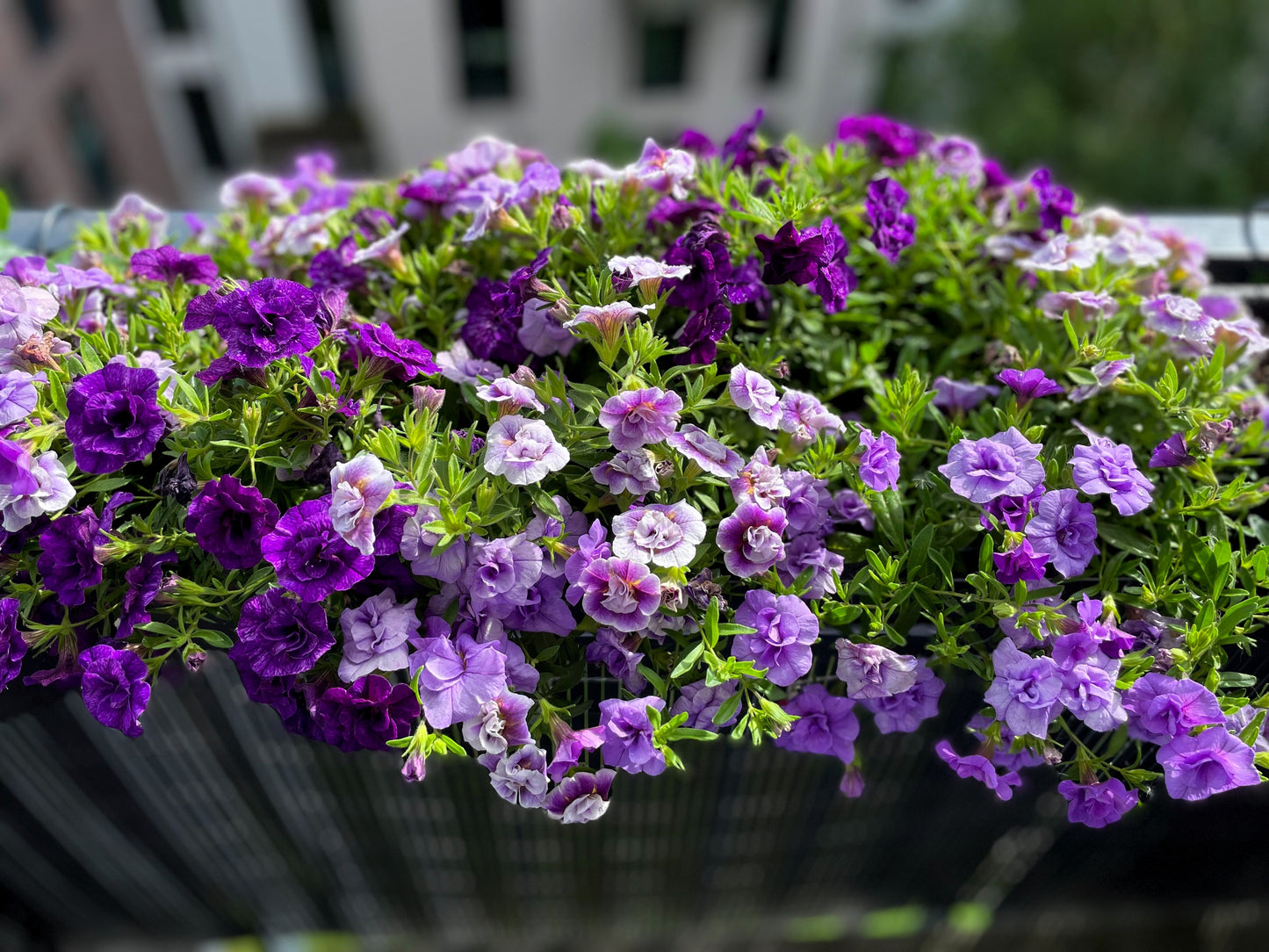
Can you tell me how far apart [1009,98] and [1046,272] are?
6.36 m

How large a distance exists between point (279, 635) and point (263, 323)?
292 millimetres

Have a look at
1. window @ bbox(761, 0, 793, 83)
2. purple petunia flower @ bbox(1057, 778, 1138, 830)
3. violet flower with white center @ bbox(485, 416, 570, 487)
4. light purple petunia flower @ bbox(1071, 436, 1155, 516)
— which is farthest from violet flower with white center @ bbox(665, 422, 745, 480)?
window @ bbox(761, 0, 793, 83)

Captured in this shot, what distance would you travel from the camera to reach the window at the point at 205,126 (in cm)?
888

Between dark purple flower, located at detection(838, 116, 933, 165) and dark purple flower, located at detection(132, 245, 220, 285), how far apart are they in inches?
32.1

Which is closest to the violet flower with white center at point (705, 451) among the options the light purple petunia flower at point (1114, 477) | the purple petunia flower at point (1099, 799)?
the light purple petunia flower at point (1114, 477)

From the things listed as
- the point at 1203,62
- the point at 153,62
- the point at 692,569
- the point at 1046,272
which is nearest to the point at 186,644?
the point at 692,569

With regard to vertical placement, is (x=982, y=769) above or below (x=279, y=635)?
below

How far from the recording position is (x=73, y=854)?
5.03 feet

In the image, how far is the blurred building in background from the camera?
7.89 metres

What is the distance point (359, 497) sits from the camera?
31.3 inches

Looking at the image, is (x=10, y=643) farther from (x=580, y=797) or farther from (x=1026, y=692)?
(x=1026, y=692)

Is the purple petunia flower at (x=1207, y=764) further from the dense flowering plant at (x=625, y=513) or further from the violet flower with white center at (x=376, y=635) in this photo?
the violet flower with white center at (x=376, y=635)

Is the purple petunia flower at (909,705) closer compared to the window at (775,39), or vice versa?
the purple petunia flower at (909,705)

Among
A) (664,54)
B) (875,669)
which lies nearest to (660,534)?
(875,669)
